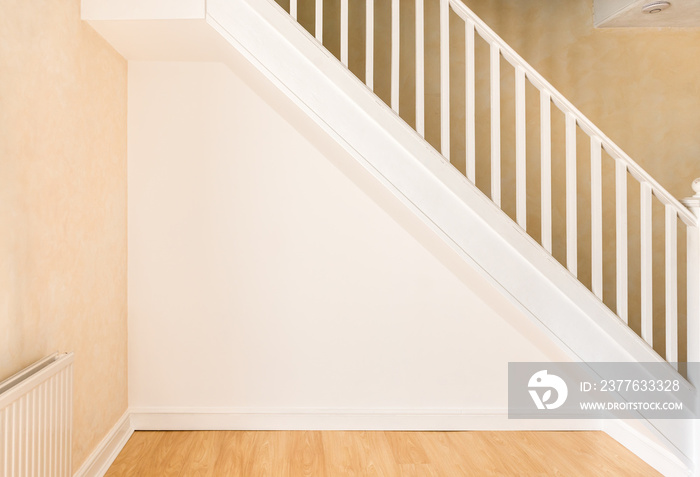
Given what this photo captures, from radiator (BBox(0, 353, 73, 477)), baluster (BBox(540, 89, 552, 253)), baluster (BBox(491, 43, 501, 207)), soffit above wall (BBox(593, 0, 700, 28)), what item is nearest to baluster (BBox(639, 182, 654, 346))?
baluster (BBox(540, 89, 552, 253))

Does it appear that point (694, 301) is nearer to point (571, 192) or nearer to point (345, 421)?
point (571, 192)

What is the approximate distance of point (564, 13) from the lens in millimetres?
3375

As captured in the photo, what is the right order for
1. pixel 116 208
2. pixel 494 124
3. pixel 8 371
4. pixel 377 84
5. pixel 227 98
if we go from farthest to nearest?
pixel 377 84, pixel 227 98, pixel 116 208, pixel 494 124, pixel 8 371

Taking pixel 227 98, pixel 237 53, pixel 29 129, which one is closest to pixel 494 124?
pixel 237 53

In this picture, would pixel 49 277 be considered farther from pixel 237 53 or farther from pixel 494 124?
pixel 494 124

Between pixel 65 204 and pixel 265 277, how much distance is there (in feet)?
4.01

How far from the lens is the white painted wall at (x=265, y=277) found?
3.07 metres

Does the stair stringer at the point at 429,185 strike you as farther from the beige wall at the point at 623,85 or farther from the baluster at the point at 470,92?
the beige wall at the point at 623,85

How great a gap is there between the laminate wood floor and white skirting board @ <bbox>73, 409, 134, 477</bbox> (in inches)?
1.7

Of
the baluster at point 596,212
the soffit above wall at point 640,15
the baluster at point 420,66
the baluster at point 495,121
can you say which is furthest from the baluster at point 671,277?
the soffit above wall at point 640,15

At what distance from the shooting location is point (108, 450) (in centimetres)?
267

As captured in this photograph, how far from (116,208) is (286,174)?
98cm

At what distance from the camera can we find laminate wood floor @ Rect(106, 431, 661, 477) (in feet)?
8.57

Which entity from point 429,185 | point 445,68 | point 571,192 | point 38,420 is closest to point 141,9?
point 445,68
